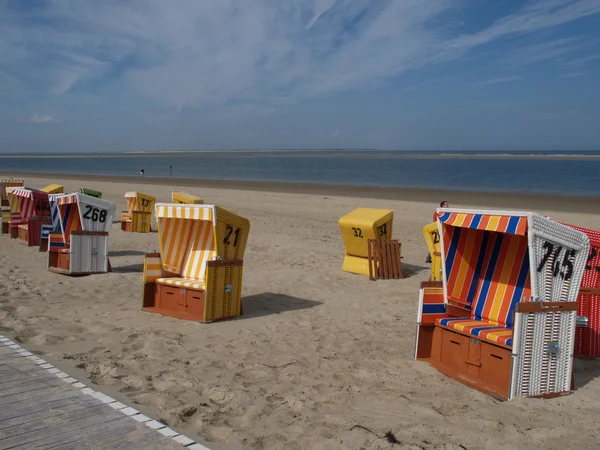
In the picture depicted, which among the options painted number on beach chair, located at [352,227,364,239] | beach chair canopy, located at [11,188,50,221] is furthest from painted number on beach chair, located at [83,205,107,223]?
painted number on beach chair, located at [352,227,364,239]

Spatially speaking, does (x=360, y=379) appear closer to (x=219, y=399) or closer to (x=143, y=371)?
(x=219, y=399)

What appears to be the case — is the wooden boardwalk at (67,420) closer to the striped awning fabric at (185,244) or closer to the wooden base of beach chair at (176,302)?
the wooden base of beach chair at (176,302)

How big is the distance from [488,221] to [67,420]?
4.30m

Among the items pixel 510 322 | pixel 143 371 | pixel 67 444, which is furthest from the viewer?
pixel 510 322

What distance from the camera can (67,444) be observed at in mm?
4102

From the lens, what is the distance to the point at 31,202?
50.4 feet

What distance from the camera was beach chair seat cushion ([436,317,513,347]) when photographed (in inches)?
227

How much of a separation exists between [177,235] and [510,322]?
5368mm

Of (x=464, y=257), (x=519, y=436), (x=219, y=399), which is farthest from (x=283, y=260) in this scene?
(x=519, y=436)

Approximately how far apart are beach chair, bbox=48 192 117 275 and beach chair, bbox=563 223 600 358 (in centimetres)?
858

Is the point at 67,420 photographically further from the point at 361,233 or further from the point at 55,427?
the point at 361,233

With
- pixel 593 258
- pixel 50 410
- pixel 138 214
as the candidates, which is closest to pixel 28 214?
pixel 138 214

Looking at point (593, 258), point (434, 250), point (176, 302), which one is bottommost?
point (176, 302)

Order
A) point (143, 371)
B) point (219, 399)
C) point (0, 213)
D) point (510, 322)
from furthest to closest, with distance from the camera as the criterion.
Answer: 1. point (0, 213)
2. point (510, 322)
3. point (143, 371)
4. point (219, 399)
